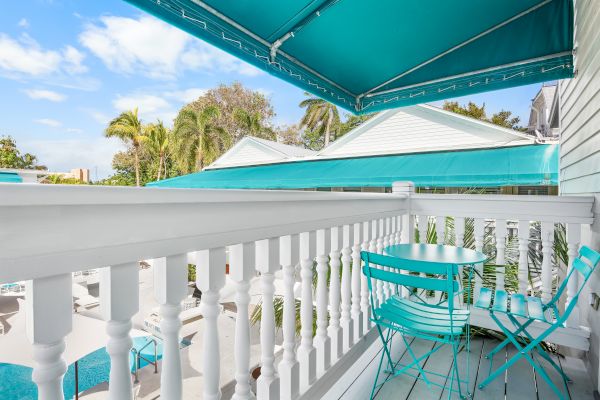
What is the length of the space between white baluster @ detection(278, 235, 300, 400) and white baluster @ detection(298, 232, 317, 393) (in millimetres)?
80

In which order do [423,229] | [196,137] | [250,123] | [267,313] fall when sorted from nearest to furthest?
[267,313] → [423,229] → [196,137] → [250,123]

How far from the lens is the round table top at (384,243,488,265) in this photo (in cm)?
215

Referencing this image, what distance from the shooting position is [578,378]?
2.17m

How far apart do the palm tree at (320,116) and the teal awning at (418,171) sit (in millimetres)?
14754

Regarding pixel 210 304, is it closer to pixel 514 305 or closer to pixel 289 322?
pixel 289 322

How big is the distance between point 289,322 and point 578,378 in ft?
6.80

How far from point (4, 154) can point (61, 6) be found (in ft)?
76.4

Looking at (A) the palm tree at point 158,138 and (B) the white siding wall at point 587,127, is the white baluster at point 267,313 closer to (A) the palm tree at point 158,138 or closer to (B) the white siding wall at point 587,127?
(B) the white siding wall at point 587,127

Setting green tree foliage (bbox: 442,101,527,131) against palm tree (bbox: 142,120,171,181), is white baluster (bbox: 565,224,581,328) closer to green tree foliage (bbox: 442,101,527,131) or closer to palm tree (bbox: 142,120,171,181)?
green tree foliage (bbox: 442,101,527,131)

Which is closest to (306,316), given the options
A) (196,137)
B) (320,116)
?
(196,137)

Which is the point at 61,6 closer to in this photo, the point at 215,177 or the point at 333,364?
the point at 215,177

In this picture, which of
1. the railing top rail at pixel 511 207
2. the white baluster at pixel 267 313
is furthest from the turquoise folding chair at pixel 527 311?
the white baluster at pixel 267 313

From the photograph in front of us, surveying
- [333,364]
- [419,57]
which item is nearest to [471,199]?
[419,57]

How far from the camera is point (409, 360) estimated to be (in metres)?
2.38
